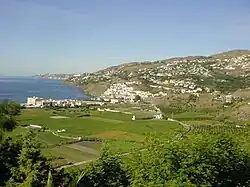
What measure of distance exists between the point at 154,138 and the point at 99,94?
11621 centimetres

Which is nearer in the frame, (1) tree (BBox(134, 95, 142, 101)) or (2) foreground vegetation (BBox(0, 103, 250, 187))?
(2) foreground vegetation (BBox(0, 103, 250, 187))

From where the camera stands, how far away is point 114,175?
43.0 ft

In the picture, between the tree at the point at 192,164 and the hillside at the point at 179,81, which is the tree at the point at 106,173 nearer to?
the tree at the point at 192,164

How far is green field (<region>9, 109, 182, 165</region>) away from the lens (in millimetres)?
34500

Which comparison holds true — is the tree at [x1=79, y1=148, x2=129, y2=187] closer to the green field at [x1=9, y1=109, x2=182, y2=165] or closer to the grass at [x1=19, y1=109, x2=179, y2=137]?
the green field at [x1=9, y1=109, x2=182, y2=165]

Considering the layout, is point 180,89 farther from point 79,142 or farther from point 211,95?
point 79,142

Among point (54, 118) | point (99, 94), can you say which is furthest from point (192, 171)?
point (99, 94)

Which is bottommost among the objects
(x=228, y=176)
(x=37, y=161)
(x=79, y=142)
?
(x=79, y=142)

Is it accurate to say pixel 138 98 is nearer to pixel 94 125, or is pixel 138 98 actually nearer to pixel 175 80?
pixel 175 80

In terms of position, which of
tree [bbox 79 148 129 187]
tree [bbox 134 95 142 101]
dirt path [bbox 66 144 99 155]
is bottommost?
dirt path [bbox 66 144 99 155]

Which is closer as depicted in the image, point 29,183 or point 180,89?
point 29,183

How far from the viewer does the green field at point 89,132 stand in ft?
113

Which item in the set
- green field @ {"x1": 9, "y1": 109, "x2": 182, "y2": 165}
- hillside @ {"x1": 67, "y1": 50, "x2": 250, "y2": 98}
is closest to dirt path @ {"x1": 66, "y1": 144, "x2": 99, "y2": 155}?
green field @ {"x1": 9, "y1": 109, "x2": 182, "y2": 165}

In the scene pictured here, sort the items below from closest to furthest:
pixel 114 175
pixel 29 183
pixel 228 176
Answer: pixel 29 183 < pixel 114 175 < pixel 228 176
